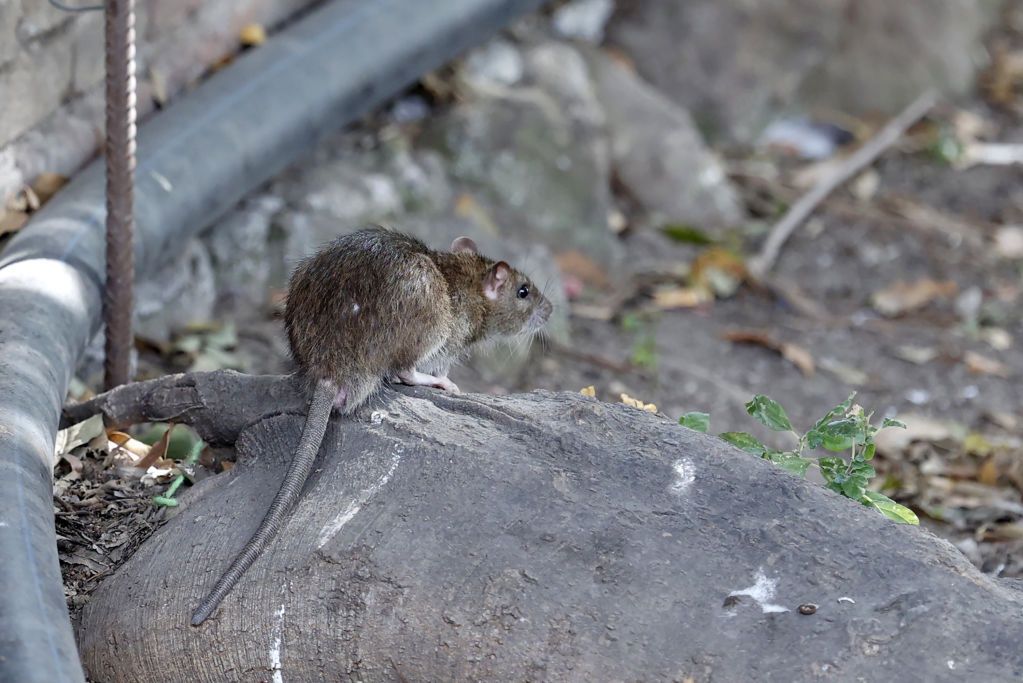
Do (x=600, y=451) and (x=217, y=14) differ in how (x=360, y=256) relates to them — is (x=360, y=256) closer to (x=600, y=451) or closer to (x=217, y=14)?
(x=600, y=451)

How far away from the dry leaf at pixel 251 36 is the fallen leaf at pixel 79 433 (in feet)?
8.04

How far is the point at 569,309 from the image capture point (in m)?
6.50

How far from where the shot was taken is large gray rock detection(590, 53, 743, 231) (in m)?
7.66

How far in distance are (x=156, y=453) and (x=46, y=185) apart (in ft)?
4.19

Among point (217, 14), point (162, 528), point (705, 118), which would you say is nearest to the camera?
point (162, 528)

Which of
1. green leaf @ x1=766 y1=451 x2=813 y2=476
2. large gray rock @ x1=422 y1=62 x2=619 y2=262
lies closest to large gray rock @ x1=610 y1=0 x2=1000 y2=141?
large gray rock @ x1=422 y1=62 x2=619 y2=262

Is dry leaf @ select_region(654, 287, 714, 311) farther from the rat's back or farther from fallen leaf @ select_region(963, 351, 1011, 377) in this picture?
the rat's back

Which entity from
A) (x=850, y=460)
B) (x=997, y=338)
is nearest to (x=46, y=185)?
(x=850, y=460)

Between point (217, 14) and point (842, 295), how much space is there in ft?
12.3

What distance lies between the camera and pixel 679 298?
6.77 m

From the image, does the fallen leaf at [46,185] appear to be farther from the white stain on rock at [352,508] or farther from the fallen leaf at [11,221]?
the white stain on rock at [352,508]

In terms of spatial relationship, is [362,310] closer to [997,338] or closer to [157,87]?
[157,87]

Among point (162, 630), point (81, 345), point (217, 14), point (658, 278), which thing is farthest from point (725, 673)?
point (658, 278)

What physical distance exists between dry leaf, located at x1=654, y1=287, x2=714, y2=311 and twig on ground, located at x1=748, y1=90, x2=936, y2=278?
0.40m
